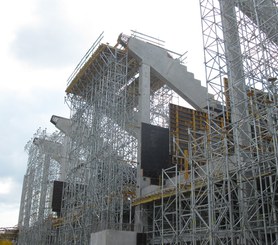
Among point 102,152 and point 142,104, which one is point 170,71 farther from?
point 102,152

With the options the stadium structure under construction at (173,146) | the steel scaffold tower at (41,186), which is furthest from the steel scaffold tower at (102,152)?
the steel scaffold tower at (41,186)

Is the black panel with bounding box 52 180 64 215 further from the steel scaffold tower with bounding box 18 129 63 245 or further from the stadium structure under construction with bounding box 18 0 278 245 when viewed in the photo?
the steel scaffold tower with bounding box 18 129 63 245

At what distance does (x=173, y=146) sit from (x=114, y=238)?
9084 mm

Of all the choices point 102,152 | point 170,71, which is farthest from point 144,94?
point 102,152

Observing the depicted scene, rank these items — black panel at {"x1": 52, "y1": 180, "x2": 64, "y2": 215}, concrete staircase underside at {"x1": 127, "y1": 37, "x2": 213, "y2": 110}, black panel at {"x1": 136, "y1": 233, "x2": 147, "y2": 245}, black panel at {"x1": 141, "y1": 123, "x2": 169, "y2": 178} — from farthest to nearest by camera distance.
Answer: black panel at {"x1": 52, "y1": 180, "x2": 64, "y2": 215}
concrete staircase underside at {"x1": 127, "y1": 37, "x2": 213, "y2": 110}
black panel at {"x1": 141, "y1": 123, "x2": 169, "y2": 178}
black panel at {"x1": 136, "y1": 233, "x2": 147, "y2": 245}

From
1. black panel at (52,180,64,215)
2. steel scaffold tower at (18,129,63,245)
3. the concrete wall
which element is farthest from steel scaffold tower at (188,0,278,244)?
steel scaffold tower at (18,129,63,245)

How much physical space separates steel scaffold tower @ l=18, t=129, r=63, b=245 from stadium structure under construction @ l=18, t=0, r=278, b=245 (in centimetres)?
56

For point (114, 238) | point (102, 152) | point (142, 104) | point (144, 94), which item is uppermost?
point (144, 94)

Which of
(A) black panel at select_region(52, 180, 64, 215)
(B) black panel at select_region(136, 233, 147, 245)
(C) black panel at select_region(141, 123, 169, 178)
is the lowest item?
(B) black panel at select_region(136, 233, 147, 245)

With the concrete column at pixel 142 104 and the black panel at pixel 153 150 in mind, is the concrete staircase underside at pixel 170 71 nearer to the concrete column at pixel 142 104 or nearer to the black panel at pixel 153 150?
the concrete column at pixel 142 104

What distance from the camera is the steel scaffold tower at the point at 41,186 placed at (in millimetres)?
41906

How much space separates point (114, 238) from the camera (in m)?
23.7

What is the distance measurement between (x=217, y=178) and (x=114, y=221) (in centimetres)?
1011

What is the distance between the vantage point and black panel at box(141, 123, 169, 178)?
2838 cm
